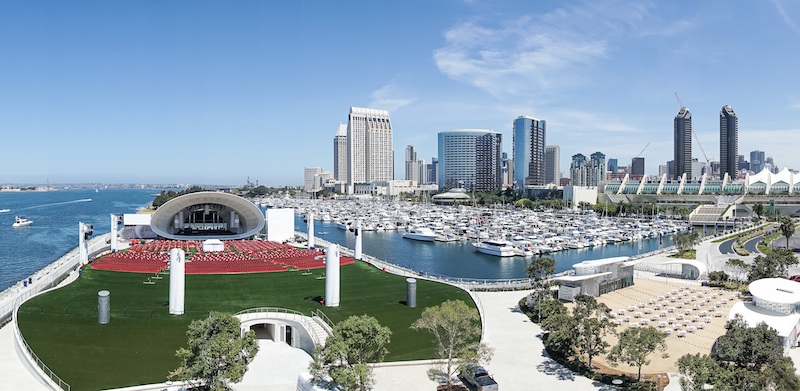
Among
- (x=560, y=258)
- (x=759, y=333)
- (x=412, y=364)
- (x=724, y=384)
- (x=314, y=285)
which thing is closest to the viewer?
(x=724, y=384)

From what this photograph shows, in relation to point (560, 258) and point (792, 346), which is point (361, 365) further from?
point (560, 258)

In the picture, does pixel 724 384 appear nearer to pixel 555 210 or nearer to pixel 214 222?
pixel 214 222

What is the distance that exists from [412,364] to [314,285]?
965 cm

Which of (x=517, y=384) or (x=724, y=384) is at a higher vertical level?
(x=724, y=384)

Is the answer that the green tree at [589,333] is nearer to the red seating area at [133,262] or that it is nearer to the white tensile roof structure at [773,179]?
the red seating area at [133,262]

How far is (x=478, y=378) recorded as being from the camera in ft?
50.8

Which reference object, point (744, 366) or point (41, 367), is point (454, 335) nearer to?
point (744, 366)

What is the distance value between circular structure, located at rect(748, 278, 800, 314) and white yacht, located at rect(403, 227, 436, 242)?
44555 mm

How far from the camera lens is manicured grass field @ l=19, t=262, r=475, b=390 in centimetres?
1606

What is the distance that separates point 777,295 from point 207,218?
4312 cm

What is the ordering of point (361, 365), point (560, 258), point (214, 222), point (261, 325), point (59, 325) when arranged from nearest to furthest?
1. point (361, 365)
2. point (59, 325)
3. point (261, 325)
4. point (214, 222)
5. point (560, 258)

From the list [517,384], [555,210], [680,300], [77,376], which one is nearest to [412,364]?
[517,384]

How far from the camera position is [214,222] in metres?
49.8

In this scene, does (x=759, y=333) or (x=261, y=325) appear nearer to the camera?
(x=759, y=333)
